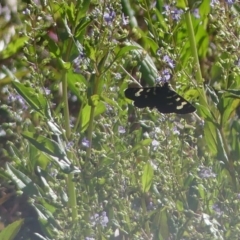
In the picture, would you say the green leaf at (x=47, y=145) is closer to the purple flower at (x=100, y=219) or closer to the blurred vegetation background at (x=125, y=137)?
the blurred vegetation background at (x=125, y=137)

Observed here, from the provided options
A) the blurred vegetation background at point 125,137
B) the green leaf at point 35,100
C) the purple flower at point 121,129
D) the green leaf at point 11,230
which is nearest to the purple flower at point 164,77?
the blurred vegetation background at point 125,137

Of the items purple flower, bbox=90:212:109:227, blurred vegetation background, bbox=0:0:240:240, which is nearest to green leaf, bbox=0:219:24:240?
blurred vegetation background, bbox=0:0:240:240

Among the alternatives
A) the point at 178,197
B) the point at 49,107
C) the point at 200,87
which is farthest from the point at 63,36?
the point at 178,197

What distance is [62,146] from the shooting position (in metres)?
1.00

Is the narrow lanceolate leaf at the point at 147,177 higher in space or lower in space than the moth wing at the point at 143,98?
lower

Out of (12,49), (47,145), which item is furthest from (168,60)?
(12,49)

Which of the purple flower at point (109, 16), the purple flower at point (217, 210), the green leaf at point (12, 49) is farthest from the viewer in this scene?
the green leaf at point (12, 49)

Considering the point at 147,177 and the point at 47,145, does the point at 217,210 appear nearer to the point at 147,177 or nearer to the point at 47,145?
the point at 147,177

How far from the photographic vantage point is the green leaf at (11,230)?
1145 mm

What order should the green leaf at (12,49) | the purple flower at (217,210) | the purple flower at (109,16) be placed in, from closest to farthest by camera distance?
the purple flower at (109,16)
the purple flower at (217,210)
the green leaf at (12,49)

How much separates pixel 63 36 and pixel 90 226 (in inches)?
12.6

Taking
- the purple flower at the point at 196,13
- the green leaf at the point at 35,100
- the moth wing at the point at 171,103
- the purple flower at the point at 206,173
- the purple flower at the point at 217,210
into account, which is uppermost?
the green leaf at the point at 35,100

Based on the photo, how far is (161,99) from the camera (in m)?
1.05

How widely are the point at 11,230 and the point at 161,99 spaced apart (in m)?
0.39
